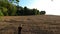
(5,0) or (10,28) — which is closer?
(10,28)

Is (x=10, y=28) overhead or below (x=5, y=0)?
below

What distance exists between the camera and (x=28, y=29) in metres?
2.54

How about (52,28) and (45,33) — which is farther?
(52,28)

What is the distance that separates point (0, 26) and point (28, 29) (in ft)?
1.72

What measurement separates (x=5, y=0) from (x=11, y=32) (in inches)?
145

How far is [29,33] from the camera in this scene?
2344 mm

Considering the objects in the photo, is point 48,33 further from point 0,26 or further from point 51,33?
point 0,26

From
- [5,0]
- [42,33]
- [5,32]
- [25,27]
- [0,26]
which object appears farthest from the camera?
[5,0]

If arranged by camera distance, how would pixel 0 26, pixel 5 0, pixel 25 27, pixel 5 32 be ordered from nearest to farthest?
pixel 5 32, pixel 25 27, pixel 0 26, pixel 5 0

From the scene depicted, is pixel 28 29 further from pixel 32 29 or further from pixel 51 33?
pixel 51 33

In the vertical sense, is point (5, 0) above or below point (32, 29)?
above

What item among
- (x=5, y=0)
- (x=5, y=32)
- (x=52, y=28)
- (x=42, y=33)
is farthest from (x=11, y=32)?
(x=5, y=0)

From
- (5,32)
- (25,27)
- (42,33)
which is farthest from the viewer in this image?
(25,27)

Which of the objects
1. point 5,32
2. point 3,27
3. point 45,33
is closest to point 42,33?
point 45,33
